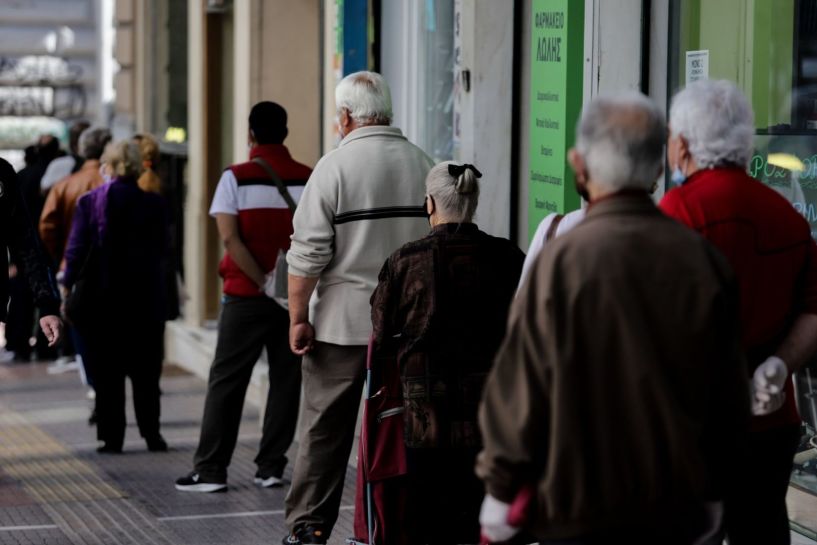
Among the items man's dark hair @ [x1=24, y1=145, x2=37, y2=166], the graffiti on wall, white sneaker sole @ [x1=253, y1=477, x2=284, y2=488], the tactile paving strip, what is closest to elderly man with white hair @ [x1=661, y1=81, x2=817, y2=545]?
white sneaker sole @ [x1=253, y1=477, x2=284, y2=488]

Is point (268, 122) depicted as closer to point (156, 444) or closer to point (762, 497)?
point (156, 444)

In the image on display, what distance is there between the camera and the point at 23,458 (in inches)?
354

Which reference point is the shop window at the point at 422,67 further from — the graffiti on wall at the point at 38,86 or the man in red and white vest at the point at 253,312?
the graffiti on wall at the point at 38,86

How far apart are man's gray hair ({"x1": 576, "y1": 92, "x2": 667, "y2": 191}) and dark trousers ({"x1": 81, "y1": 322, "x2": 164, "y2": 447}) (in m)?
5.86

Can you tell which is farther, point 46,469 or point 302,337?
point 46,469

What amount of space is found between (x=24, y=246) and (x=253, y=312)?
68.5 inches

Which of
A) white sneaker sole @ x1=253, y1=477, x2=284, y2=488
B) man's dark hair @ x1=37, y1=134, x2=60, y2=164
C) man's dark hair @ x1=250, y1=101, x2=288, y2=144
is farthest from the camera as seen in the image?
man's dark hair @ x1=37, y1=134, x2=60, y2=164

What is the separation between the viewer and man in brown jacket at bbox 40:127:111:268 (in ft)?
35.8

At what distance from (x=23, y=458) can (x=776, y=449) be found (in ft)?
19.0

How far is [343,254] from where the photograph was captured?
5965 millimetres

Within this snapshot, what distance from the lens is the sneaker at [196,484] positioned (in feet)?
25.7

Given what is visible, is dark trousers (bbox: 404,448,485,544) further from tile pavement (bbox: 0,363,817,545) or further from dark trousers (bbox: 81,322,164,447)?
dark trousers (bbox: 81,322,164,447)

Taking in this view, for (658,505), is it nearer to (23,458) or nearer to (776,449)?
(776,449)

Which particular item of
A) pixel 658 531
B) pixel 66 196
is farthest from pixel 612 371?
pixel 66 196
